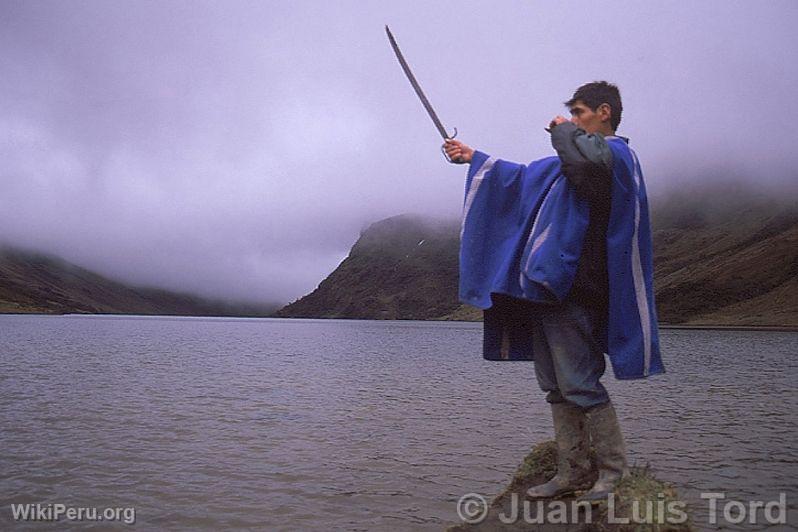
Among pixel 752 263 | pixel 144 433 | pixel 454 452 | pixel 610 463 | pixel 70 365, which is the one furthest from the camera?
pixel 752 263

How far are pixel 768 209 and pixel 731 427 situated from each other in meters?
194

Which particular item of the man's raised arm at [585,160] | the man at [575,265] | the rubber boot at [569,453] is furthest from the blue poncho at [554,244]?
the rubber boot at [569,453]

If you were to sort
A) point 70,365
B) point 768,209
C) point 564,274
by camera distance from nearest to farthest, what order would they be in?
point 564,274 < point 70,365 < point 768,209

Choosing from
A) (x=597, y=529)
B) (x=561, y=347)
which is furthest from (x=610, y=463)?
(x=561, y=347)

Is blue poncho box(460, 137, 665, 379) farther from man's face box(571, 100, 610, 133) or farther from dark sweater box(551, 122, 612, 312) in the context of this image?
man's face box(571, 100, 610, 133)

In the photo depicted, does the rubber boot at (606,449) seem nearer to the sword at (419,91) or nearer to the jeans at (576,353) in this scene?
the jeans at (576,353)

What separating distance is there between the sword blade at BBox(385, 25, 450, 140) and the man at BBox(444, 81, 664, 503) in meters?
0.20

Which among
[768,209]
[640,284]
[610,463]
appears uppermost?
[768,209]

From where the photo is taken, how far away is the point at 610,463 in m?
4.80

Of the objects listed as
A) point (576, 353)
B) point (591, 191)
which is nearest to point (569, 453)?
point (576, 353)

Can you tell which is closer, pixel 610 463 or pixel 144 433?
pixel 610 463

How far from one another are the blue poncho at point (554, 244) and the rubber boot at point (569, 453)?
685 millimetres

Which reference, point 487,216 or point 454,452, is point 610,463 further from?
point 454,452

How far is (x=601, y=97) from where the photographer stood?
5031 millimetres
